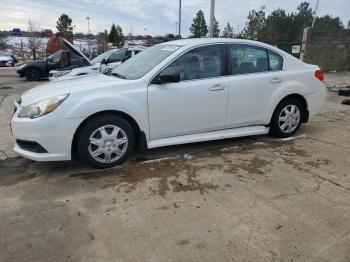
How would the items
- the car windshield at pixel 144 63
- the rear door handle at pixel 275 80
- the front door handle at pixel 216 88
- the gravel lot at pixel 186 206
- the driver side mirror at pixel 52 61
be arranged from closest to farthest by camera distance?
the gravel lot at pixel 186 206 → the car windshield at pixel 144 63 → the front door handle at pixel 216 88 → the rear door handle at pixel 275 80 → the driver side mirror at pixel 52 61

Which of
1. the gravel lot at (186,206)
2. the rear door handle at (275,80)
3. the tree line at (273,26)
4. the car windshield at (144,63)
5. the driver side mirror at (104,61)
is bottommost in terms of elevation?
the gravel lot at (186,206)

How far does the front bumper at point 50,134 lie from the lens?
13.3 feet

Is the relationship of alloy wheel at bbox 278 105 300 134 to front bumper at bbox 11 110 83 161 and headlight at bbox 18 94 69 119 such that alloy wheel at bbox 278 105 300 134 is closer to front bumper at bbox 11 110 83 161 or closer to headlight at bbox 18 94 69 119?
front bumper at bbox 11 110 83 161

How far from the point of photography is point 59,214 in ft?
11.2

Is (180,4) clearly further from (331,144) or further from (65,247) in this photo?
(65,247)

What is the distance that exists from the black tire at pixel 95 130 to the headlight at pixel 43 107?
15.9 inches

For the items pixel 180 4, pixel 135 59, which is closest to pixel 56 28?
pixel 180 4

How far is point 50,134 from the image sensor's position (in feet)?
13.4

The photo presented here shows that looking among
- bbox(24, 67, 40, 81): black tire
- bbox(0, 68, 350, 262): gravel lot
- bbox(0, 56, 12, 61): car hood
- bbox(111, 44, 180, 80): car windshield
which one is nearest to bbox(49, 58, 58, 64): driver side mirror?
bbox(24, 67, 40, 81): black tire

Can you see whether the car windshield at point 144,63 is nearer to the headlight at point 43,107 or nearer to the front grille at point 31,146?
the headlight at point 43,107

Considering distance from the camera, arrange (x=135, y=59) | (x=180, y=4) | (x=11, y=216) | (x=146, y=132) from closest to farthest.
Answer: (x=11, y=216)
(x=146, y=132)
(x=135, y=59)
(x=180, y=4)

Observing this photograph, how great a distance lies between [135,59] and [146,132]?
137cm

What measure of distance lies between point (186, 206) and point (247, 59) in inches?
103

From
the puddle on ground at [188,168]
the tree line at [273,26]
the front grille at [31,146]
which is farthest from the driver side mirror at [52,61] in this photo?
the tree line at [273,26]
